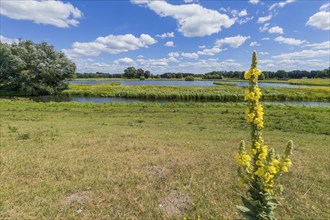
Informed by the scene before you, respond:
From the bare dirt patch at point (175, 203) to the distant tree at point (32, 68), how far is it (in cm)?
4818

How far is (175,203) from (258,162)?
3.11 meters

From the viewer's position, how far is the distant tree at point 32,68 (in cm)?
4422

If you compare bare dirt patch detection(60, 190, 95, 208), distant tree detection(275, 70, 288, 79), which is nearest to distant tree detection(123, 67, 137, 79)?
distant tree detection(275, 70, 288, 79)

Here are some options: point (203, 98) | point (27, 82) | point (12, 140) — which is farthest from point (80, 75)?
point (12, 140)

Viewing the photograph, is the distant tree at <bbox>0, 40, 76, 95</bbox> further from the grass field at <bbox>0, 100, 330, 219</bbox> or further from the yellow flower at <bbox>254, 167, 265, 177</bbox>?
the yellow flower at <bbox>254, 167, 265, 177</bbox>

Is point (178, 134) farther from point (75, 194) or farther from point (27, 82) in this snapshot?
point (27, 82)

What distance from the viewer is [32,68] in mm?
46219

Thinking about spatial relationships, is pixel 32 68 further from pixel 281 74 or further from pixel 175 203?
pixel 281 74

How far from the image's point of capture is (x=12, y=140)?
9.50 m

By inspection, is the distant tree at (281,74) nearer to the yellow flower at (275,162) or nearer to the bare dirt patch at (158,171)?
the bare dirt patch at (158,171)

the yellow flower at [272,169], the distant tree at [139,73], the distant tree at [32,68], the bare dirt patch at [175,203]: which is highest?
the distant tree at [139,73]

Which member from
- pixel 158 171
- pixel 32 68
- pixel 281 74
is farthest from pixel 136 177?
pixel 281 74

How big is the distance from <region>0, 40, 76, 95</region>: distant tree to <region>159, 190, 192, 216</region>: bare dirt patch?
4818 cm

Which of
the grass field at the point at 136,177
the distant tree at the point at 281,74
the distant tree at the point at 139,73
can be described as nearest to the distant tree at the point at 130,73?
the distant tree at the point at 139,73
